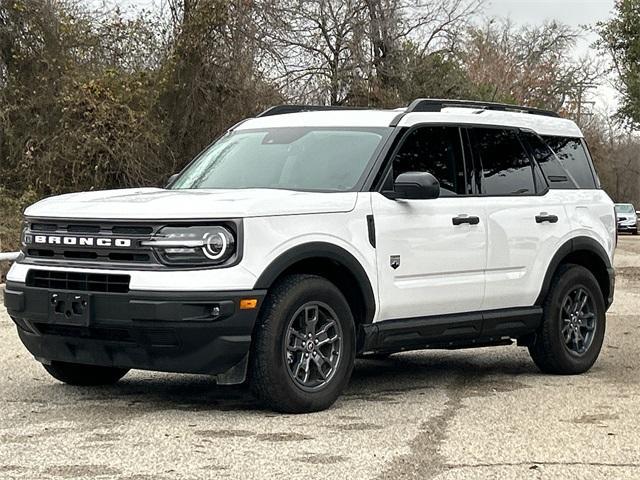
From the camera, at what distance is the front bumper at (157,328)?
646cm

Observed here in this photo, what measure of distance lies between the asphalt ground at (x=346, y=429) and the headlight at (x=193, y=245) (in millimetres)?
923

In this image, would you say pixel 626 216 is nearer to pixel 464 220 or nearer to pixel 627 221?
pixel 627 221

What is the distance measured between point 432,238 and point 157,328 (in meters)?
2.11

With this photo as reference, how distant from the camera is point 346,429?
21.4 feet

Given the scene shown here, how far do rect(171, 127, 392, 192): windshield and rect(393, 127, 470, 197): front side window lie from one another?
212 millimetres

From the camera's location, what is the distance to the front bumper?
646cm

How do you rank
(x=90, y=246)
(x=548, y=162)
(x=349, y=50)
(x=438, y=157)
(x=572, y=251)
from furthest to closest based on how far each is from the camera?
(x=349, y=50), (x=548, y=162), (x=572, y=251), (x=438, y=157), (x=90, y=246)

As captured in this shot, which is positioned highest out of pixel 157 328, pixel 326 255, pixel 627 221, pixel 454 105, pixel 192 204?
pixel 454 105

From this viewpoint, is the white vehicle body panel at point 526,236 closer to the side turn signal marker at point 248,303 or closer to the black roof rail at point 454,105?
the black roof rail at point 454,105

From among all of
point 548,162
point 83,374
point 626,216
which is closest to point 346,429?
point 83,374

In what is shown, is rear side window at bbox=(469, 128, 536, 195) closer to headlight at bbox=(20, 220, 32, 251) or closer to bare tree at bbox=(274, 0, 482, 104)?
headlight at bbox=(20, 220, 32, 251)

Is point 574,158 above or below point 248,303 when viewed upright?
above

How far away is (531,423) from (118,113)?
17886 mm

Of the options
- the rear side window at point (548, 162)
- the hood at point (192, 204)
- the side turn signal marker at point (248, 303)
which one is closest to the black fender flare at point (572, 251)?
the rear side window at point (548, 162)
